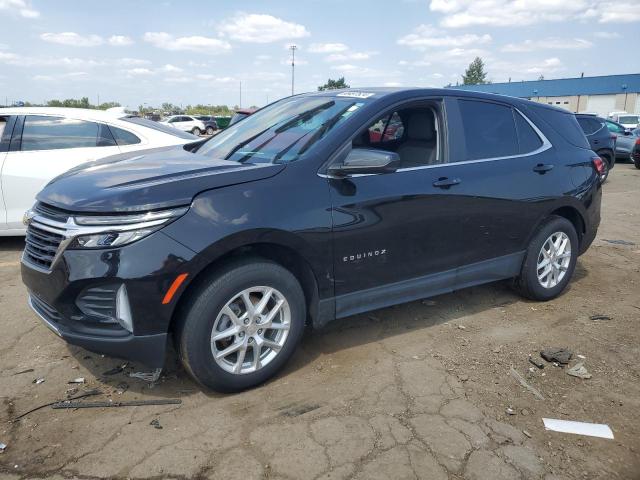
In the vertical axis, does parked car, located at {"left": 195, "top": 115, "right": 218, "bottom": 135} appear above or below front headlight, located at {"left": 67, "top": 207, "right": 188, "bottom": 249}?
above

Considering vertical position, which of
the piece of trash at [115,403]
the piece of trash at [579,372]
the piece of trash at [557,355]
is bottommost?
the piece of trash at [115,403]

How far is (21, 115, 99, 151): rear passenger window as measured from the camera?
19.1ft

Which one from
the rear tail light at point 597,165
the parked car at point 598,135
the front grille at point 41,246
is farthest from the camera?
the parked car at point 598,135

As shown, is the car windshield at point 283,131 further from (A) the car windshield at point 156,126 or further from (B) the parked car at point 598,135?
(B) the parked car at point 598,135

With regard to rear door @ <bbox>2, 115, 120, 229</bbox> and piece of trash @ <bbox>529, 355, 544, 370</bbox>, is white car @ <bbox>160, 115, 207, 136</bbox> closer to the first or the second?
rear door @ <bbox>2, 115, 120, 229</bbox>

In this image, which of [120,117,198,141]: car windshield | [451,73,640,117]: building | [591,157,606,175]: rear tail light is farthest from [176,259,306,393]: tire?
[451,73,640,117]: building

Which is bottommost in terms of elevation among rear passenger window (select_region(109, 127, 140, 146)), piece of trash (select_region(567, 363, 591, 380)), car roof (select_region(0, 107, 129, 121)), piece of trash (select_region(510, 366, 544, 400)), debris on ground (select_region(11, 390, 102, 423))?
debris on ground (select_region(11, 390, 102, 423))

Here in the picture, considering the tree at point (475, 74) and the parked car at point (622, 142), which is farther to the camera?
the tree at point (475, 74)

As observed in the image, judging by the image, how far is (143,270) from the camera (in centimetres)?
260

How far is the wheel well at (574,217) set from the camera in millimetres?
4613

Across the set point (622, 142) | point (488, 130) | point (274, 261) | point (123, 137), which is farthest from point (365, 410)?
point (622, 142)

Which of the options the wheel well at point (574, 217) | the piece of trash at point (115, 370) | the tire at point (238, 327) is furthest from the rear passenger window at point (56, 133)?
the wheel well at point (574, 217)

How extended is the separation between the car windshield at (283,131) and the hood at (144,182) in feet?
0.72

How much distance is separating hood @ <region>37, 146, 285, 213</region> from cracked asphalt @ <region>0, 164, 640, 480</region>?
1.17 m
